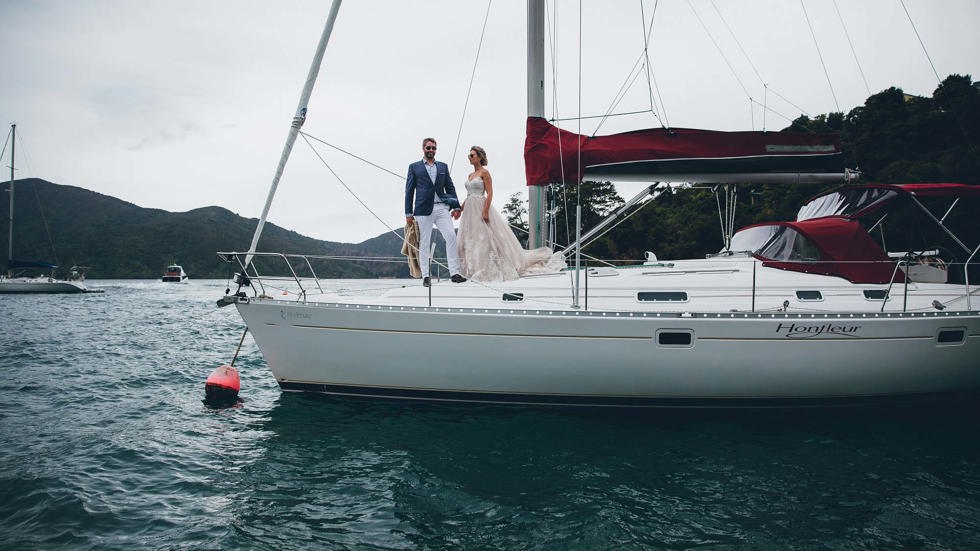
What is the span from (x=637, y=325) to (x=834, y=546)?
218 cm

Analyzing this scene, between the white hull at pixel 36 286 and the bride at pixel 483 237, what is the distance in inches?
1749

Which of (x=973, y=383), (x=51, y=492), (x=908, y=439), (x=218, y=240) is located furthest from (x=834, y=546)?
(x=218, y=240)

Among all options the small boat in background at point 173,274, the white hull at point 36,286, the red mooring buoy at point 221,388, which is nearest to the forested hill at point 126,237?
the small boat in background at point 173,274

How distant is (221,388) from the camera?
5.86 metres

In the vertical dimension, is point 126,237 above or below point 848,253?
above

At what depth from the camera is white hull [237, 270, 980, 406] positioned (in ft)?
15.3

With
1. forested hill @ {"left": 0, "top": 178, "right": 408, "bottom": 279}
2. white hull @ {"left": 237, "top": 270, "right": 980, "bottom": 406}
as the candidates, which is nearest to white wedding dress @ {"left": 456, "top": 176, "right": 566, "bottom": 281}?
white hull @ {"left": 237, "top": 270, "right": 980, "bottom": 406}

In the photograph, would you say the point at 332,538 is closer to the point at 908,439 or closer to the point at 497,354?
the point at 497,354

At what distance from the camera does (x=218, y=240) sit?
344 feet

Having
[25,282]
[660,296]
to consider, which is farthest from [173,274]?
[660,296]

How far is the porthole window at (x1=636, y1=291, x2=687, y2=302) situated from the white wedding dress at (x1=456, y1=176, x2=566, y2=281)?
1.52m

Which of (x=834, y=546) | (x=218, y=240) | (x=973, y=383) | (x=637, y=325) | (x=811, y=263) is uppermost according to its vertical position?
(x=218, y=240)

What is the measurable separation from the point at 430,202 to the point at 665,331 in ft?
10.1

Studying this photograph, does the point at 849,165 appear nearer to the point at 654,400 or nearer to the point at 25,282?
the point at 654,400
